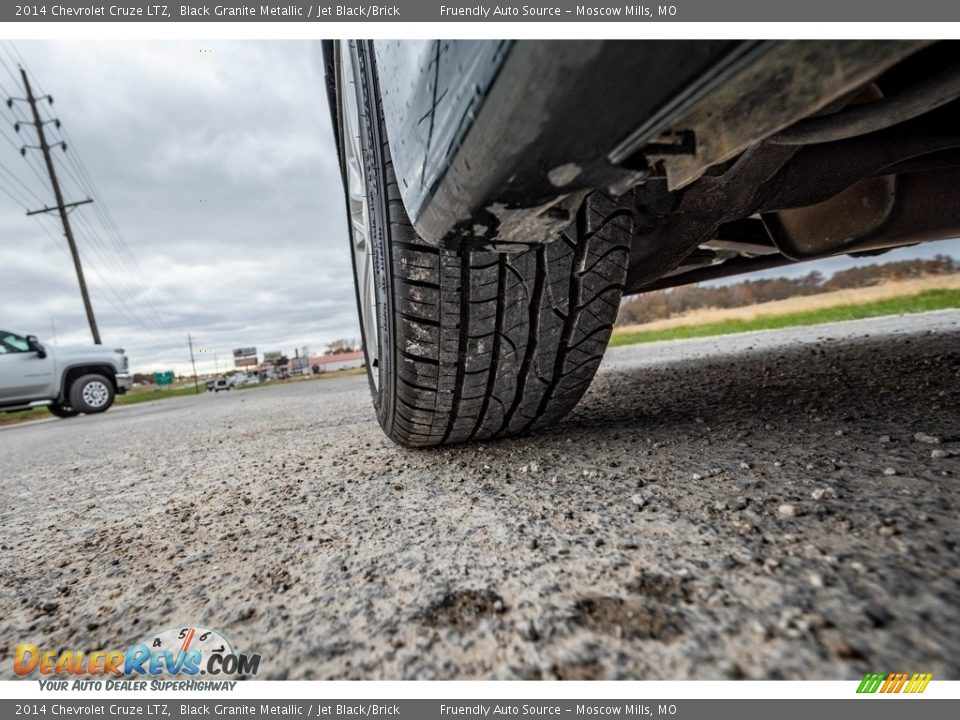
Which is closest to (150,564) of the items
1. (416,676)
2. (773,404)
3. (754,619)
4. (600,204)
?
(416,676)

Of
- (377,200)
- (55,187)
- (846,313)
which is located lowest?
(846,313)

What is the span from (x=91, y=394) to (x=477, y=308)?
761 cm

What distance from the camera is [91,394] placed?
638cm

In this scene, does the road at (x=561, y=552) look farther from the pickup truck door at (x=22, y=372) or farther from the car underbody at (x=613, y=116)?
the pickup truck door at (x=22, y=372)

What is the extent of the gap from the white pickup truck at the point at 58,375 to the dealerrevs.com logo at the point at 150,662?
7145 mm

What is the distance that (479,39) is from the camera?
40 centimetres

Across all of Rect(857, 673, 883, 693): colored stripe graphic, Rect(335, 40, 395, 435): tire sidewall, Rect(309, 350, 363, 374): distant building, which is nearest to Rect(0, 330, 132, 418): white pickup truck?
Rect(335, 40, 395, 435): tire sidewall

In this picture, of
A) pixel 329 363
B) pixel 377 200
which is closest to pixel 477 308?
pixel 377 200

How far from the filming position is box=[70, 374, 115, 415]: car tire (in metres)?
6.20

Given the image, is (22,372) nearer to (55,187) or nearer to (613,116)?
(613,116)

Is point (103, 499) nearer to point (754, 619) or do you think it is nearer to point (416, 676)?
point (416, 676)

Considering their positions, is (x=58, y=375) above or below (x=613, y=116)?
above

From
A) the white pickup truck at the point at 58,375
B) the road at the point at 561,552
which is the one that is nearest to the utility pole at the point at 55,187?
the white pickup truck at the point at 58,375
